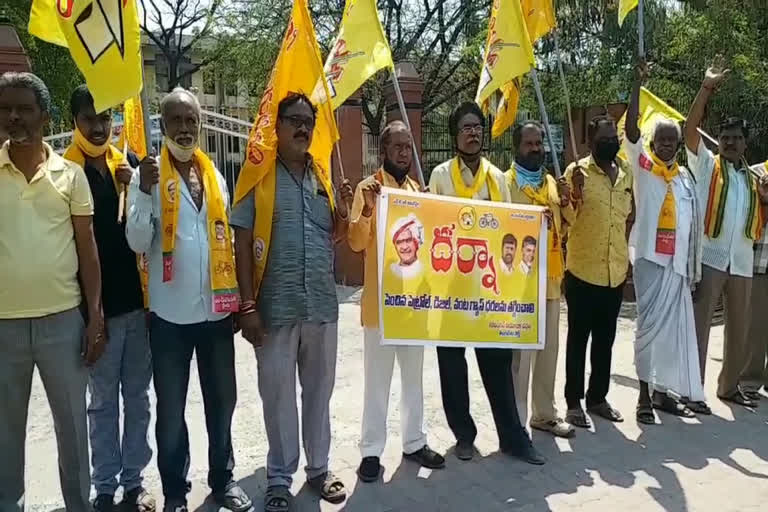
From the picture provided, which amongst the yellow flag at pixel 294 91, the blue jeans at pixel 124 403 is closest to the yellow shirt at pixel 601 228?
the yellow flag at pixel 294 91

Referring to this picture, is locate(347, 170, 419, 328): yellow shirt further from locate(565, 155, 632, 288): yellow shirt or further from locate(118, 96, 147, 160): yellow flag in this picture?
locate(565, 155, 632, 288): yellow shirt

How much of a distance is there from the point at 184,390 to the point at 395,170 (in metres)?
1.65

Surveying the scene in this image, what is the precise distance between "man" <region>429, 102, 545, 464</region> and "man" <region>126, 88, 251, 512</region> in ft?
4.42

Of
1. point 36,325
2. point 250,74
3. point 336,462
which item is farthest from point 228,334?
point 250,74

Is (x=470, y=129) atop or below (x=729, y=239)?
atop

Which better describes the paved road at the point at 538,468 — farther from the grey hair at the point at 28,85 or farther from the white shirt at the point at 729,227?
the grey hair at the point at 28,85

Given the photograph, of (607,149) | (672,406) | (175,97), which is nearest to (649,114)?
(607,149)

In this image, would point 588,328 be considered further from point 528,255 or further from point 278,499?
point 278,499

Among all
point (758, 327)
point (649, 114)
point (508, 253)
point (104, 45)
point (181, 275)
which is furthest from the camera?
point (758, 327)

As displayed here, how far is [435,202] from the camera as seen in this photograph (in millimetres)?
3889

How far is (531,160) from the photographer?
437 cm

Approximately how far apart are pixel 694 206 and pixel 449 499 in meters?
2.73

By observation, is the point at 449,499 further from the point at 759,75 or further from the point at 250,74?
the point at 250,74

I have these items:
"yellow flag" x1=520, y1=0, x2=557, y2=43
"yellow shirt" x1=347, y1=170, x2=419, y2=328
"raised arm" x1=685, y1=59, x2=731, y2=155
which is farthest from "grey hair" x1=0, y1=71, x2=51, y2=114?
"raised arm" x1=685, y1=59, x2=731, y2=155
